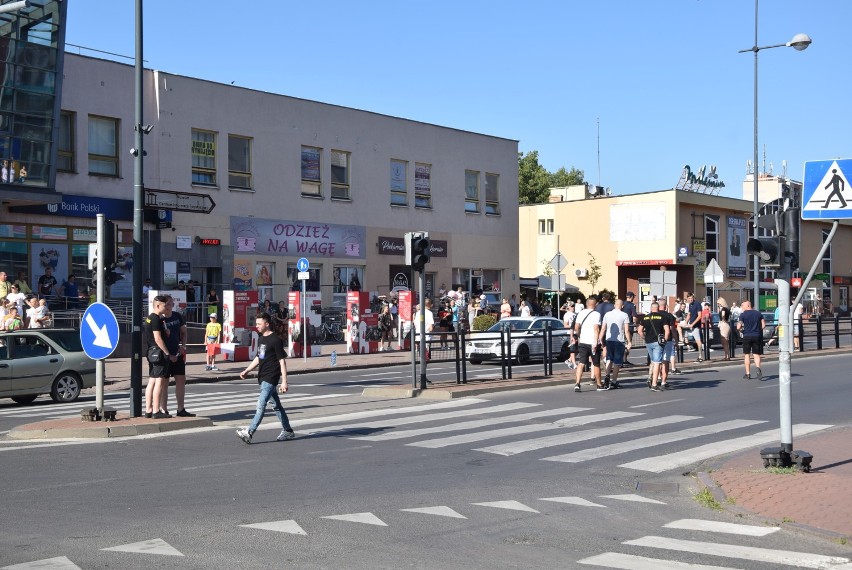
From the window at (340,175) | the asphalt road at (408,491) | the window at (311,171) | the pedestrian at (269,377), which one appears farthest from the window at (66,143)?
the pedestrian at (269,377)

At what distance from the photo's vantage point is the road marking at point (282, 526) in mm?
8227

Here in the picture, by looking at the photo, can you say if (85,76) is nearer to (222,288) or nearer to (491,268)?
(222,288)

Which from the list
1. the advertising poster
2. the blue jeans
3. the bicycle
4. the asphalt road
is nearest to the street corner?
the asphalt road

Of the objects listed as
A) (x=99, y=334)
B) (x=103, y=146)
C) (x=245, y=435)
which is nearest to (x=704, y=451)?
(x=245, y=435)

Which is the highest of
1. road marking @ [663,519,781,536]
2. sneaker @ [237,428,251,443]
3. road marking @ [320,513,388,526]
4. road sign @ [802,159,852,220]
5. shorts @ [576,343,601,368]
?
road sign @ [802,159,852,220]

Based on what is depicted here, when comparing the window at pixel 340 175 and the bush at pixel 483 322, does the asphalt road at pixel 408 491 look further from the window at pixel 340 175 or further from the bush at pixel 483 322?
the window at pixel 340 175

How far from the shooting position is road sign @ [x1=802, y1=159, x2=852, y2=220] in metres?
10.8

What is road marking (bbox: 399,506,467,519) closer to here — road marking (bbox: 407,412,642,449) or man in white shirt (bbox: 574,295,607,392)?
road marking (bbox: 407,412,642,449)

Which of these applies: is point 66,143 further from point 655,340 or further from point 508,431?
point 508,431

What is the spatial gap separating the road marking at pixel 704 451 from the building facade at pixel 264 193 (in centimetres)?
2471

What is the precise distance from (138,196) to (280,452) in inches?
226

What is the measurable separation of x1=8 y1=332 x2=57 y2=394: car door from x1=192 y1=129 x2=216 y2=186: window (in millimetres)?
18625

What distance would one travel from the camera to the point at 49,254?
33.5 meters

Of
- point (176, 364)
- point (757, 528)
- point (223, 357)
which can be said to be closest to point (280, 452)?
point (176, 364)
